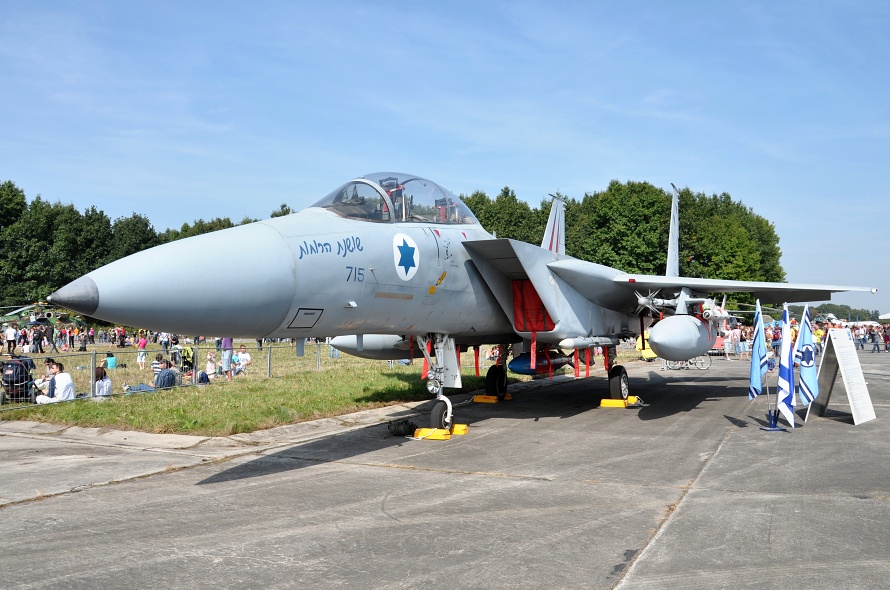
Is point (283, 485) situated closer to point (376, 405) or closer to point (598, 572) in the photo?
point (598, 572)

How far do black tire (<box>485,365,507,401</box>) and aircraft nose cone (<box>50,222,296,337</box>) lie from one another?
7968 mm

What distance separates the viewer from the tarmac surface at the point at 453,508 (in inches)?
163

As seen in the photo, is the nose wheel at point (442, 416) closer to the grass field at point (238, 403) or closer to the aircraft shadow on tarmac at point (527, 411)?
the aircraft shadow on tarmac at point (527, 411)

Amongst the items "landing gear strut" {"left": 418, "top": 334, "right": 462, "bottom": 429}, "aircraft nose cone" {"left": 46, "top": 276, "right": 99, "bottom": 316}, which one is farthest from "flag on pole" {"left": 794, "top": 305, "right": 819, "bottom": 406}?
"aircraft nose cone" {"left": 46, "top": 276, "right": 99, "bottom": 316}

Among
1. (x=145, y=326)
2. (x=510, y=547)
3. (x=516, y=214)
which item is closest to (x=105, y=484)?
(x=145, y=326)

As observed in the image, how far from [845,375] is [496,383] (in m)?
6.06

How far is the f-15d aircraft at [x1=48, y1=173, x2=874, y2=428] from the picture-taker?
5461 mm

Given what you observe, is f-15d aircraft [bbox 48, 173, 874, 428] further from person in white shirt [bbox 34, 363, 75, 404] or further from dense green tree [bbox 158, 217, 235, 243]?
dense green tree [bbox 158, 217, 235, 243]

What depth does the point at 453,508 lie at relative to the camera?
5.61 metres

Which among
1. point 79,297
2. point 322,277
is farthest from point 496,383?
point 79,297

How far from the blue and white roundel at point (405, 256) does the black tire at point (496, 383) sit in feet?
19.6

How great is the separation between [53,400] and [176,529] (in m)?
8.43

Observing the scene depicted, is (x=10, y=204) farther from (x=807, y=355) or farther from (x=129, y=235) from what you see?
(x=807, y=355)

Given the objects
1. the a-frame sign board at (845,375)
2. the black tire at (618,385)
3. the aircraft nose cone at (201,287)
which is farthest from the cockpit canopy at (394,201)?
the a-frame sign board at (845,375)
